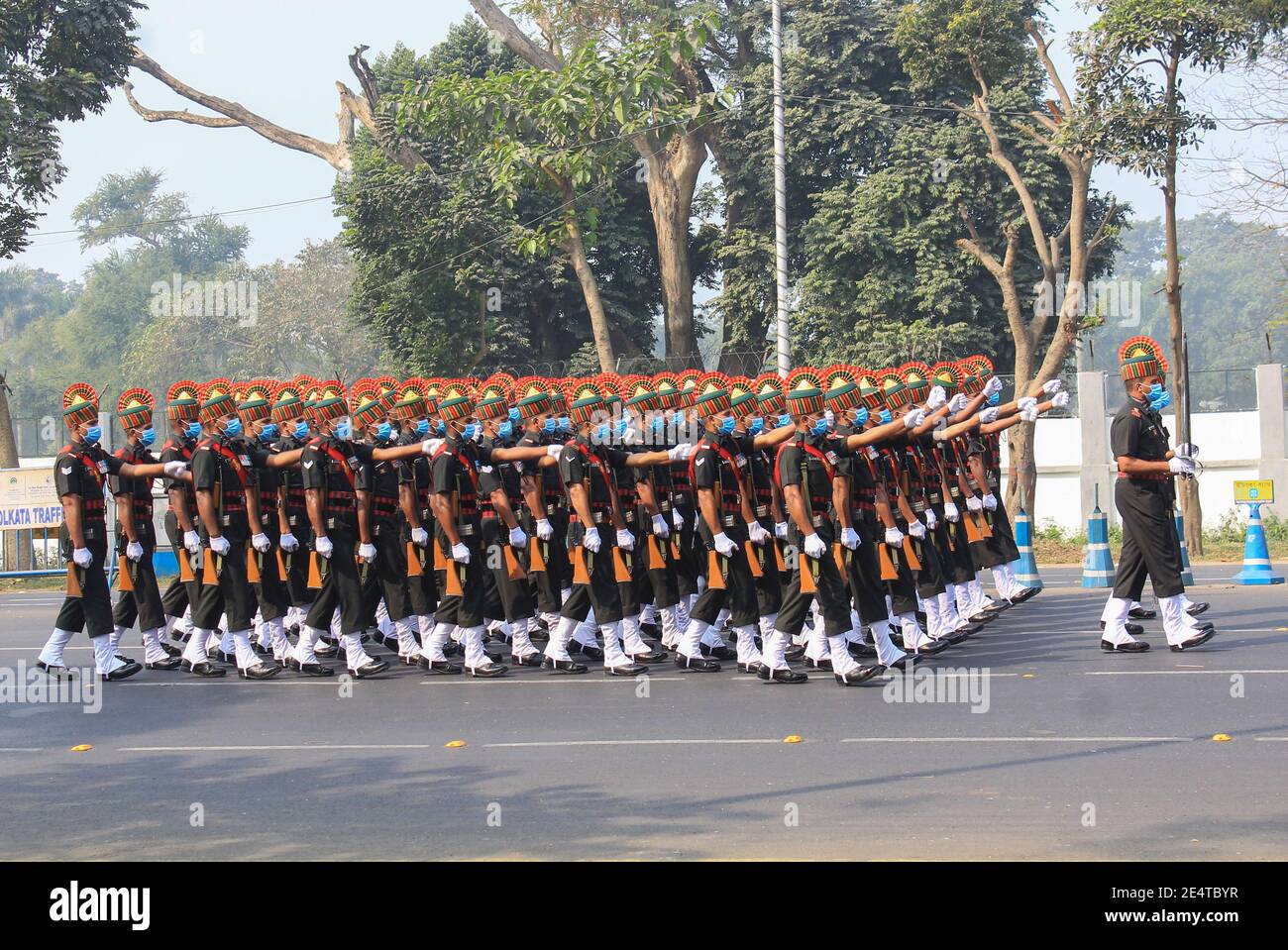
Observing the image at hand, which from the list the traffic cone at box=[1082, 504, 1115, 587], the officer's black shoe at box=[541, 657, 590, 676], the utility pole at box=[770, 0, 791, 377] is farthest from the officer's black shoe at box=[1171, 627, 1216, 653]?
the utility pole at box=[770, 0, 791, 377]

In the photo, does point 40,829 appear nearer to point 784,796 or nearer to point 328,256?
point 784,796

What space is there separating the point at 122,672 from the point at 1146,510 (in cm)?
818

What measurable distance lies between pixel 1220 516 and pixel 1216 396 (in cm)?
343

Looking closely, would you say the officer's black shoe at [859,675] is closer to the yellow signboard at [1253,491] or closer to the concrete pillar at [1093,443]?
the yellow signboard at [1253,491]

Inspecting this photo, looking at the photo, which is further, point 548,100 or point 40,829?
point 548,100

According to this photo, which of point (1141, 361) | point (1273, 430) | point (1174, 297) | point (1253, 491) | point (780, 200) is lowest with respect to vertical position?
point (1253, 491)

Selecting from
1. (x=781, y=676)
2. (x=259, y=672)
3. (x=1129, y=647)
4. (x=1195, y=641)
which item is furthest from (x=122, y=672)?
(x=1195, y=641)

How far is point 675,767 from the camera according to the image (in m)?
8.38

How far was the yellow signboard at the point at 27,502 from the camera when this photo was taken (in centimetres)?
2427

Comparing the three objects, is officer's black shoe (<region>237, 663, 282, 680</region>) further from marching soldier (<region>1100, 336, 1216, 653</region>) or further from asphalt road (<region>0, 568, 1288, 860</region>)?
marching soldier (<region>1100, 336, 1216, 653</region>)

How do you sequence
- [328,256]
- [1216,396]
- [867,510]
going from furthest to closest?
1. [328,256]
2. [1216,396]
3. [867,510]

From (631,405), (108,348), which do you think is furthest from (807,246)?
(108,348)

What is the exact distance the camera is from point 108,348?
7856cm

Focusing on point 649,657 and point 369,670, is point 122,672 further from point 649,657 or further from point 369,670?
point 649,657
